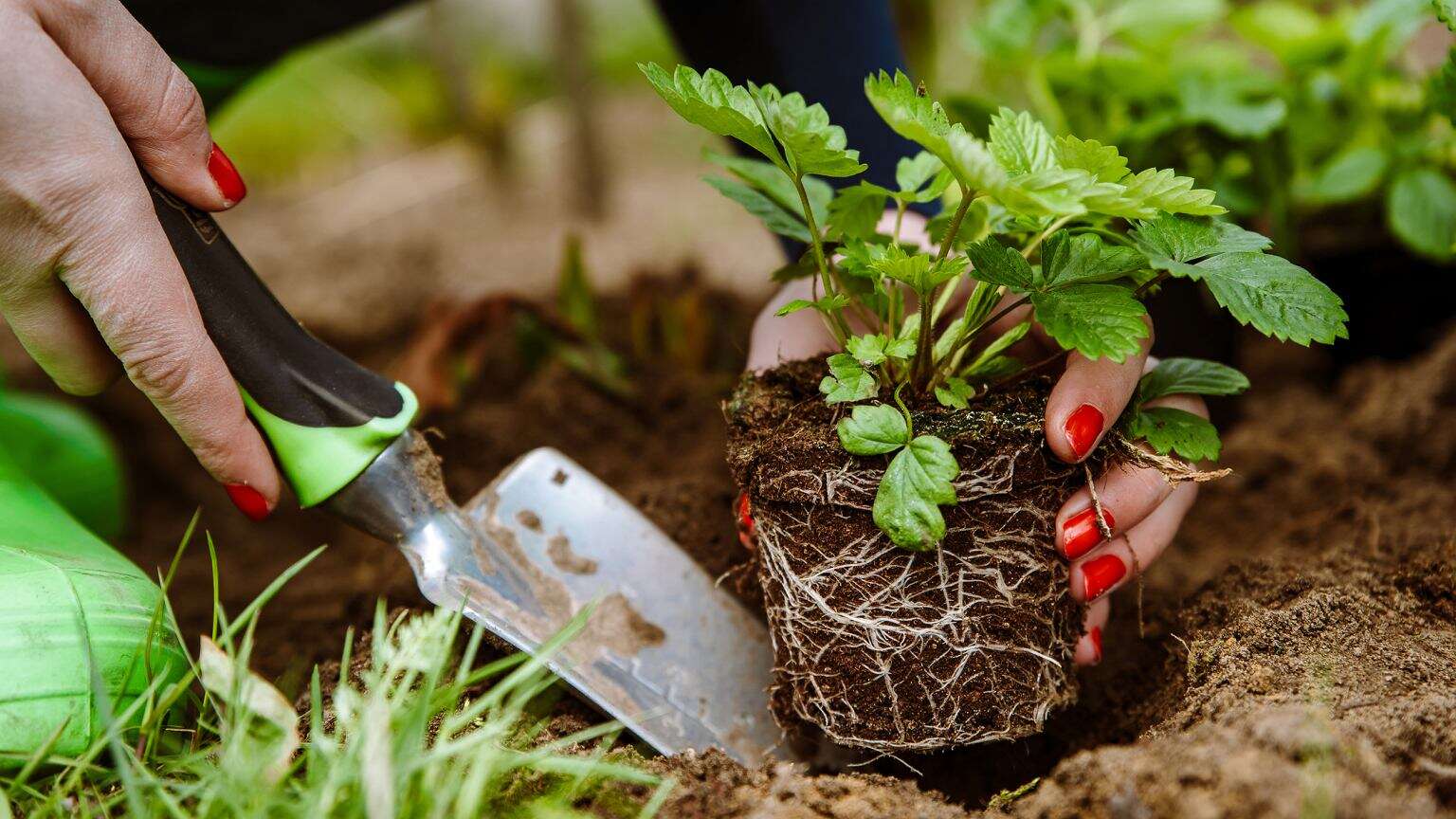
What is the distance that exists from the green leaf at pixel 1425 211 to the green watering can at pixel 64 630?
1.71 m

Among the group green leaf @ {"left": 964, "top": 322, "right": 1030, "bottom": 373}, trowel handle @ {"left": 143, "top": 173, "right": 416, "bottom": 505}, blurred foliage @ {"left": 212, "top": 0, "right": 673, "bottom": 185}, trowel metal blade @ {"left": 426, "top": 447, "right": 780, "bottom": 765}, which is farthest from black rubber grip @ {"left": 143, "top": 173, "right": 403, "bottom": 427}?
blurred foliage @ {"left": 212, "top": 0, "right": 673, "bottom": 185}

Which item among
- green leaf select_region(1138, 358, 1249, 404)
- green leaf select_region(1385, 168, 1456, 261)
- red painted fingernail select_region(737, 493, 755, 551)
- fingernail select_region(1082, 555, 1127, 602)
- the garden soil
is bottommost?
the garden soil

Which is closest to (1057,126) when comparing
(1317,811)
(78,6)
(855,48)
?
(855,48)

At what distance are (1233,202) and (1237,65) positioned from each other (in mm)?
293

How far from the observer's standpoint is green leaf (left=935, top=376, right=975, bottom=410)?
89 centimetres

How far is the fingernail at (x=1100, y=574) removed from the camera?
1012mm

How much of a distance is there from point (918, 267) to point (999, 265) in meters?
0.07

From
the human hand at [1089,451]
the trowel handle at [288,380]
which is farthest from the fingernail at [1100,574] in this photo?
the trowel handle at [288,380]

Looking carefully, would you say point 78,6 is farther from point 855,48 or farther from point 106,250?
point 855,48

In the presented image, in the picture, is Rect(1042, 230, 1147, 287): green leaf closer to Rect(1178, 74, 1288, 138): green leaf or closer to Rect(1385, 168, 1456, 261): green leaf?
Rect(1178, 74, 1288, 138): green leaf

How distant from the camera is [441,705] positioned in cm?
88

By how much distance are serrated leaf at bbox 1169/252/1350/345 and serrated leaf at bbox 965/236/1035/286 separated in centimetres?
11

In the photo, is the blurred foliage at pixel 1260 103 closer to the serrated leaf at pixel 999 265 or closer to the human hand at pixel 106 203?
the serrated leaf at pixel 999 265

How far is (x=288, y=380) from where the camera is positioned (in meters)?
1.03
